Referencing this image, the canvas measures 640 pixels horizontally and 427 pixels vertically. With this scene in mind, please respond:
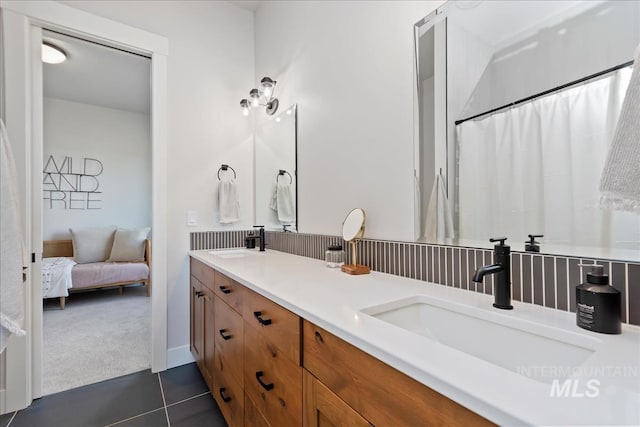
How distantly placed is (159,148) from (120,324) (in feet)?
Result: 6.80

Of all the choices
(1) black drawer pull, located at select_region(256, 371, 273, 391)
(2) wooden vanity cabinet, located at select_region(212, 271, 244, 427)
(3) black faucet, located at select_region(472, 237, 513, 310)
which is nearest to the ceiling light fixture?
(2) wooden vanity cabinet, located at select_region(212, 271, 244, 427)

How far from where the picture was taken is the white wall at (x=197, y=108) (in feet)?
7.27

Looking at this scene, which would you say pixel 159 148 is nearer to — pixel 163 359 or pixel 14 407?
pixel 163 359

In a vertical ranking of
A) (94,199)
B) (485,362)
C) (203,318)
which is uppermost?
(94,199)

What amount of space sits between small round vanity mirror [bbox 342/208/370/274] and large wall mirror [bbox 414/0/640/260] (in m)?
0.30

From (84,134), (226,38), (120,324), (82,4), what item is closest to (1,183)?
Result: (82,4)

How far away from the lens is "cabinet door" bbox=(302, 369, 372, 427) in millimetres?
659

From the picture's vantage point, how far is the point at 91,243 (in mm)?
4070

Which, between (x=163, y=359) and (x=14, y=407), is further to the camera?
(x=163, y=359)

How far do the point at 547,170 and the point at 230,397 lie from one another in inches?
62.3

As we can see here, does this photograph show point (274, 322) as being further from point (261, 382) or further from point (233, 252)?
point (233, 252)

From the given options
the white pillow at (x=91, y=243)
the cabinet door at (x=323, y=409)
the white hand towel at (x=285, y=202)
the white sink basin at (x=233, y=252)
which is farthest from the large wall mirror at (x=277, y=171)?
the white pillow at (x=91, y=243)

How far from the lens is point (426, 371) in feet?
1.61

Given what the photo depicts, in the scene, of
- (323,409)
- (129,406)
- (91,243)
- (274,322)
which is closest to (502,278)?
(323,409)
